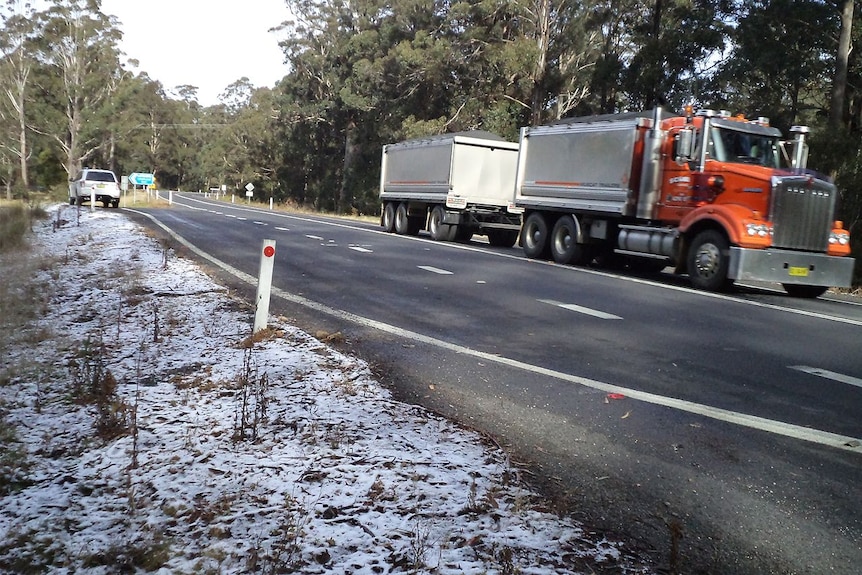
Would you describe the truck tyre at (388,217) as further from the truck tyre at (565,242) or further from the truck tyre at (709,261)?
the truck tyre at (709,261)

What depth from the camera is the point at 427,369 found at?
6.45 meters

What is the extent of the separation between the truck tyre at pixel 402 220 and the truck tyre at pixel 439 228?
6.96 feet

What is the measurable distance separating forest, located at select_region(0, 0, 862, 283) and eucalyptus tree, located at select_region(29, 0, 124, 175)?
139mm

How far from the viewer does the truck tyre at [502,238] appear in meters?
23.4

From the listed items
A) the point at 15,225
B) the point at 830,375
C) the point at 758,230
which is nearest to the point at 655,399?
the point at 830,375

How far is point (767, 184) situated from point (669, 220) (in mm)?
2235

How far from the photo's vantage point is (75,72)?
63.7 metres

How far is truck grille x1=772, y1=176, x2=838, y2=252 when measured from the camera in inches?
480

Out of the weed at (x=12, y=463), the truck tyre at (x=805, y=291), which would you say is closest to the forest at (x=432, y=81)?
the truck tyre at (x=805, y=291)

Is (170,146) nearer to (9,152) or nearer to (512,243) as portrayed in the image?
(9,152)

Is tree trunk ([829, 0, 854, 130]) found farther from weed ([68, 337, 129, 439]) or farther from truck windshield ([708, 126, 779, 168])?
weed ([68, 337, 129, 439])

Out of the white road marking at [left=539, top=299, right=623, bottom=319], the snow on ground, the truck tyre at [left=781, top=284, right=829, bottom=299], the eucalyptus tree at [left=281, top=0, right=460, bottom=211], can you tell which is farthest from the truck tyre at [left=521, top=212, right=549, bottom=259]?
the eucalyptus tree at [left=281, top=0, right=460, bottom=211]

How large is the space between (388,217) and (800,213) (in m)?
16.9

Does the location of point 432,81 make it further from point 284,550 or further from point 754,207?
point 284,550
